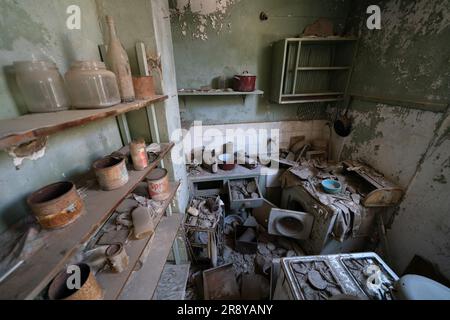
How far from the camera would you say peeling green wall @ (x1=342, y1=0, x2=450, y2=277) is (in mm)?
1407

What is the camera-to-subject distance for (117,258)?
850 mm

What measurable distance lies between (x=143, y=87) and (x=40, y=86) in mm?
444

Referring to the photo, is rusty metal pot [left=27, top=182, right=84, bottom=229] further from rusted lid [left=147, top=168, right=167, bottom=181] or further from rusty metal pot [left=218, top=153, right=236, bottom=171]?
rusty metal pot [left=218, top=153, right=236, bottom=171]

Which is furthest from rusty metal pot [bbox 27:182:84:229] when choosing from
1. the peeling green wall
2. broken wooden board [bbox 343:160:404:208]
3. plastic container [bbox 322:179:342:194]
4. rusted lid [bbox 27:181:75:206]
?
the peeling green wall

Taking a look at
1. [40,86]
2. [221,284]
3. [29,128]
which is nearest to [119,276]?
[29,128]

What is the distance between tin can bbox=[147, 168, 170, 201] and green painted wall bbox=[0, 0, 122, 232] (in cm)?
34

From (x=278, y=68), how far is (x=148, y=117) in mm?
1700

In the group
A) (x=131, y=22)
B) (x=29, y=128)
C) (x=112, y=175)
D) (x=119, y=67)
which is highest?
(x=131, y=22)

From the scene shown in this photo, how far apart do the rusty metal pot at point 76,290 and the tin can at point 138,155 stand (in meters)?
0.51

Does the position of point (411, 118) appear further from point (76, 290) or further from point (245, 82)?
point (76, 290)

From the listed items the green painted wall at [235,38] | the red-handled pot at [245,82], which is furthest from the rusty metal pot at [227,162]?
the red-handled pot at [245,82]

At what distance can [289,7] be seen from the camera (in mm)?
2100

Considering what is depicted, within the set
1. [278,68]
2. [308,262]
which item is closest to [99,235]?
[308,262]

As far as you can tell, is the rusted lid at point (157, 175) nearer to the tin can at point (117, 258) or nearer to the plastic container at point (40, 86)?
the tin can at point (117, 258)
